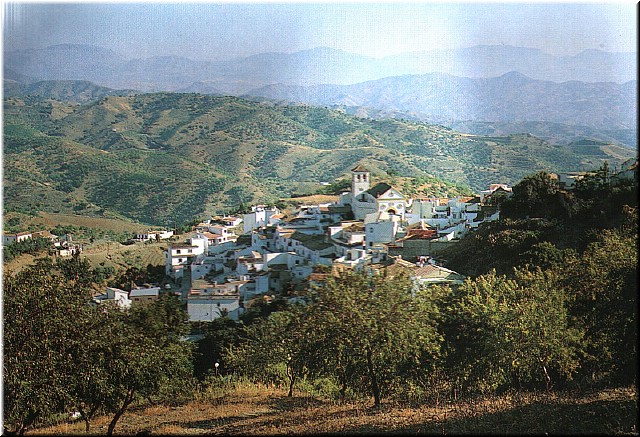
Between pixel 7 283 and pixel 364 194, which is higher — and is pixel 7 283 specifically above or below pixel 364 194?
above

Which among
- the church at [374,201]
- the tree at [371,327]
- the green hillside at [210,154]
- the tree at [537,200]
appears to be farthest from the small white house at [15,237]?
the tree at [371,327]

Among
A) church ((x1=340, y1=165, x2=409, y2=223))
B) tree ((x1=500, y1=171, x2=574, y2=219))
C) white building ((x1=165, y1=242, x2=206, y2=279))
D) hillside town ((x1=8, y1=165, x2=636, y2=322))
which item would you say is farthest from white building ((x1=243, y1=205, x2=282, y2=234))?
tree ((x1=500, y1=171, x2=574, y2=219))

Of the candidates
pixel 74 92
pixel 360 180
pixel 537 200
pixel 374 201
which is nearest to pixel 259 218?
pixel 360 180

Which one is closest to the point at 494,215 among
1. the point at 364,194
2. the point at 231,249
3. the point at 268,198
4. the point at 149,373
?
the point at 364,194

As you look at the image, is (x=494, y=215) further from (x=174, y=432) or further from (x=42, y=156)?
(x=42, y=156)

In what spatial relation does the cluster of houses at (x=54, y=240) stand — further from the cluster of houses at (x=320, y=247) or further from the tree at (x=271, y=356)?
the tree at (x=271, y=356)

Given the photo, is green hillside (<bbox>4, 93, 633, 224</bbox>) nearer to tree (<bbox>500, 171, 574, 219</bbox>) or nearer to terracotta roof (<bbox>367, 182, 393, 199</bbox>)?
terracotta roof (<bbox>367, 182, 393, 199</bbox>)

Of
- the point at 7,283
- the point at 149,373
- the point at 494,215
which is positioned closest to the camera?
the point at 7,283
